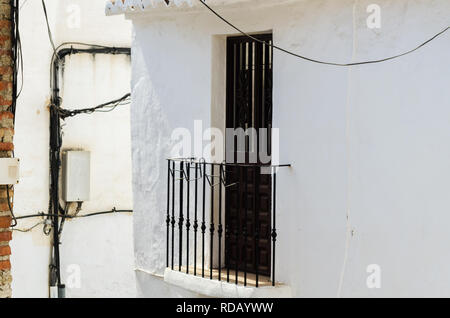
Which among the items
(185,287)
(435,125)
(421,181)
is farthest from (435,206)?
(185,287)

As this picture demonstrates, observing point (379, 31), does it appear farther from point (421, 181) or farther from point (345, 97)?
point (421, 181)

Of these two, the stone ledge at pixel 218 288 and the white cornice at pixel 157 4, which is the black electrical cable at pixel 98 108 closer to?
the white cornice at pixel 157 4

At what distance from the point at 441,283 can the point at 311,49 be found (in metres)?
2.49

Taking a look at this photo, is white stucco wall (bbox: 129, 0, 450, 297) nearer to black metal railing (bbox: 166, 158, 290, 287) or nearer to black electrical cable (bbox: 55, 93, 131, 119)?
black metal railing (bbox: 166, 158, 290, 287)

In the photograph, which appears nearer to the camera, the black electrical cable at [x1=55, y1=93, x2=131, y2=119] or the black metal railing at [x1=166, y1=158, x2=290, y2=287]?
the black metal railing at [x1=166, y1=158, x2=290, y2=287]

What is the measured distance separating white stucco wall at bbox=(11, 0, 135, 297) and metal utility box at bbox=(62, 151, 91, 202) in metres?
0.22

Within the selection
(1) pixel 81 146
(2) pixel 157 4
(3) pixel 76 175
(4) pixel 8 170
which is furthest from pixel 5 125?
(1) pixel 81 146

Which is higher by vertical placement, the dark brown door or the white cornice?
the white cornice

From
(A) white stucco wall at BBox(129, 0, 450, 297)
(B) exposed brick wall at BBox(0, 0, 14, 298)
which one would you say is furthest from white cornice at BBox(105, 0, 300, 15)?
(B) exposed brick wall at BBox(0, 0, 14, 298)

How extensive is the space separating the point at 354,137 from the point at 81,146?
625 cm

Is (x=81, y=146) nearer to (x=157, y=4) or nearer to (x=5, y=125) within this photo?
(x=157, y=4)

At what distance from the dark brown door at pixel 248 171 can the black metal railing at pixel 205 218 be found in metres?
0.01

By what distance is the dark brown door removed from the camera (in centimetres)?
848

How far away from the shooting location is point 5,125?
22.7ft
